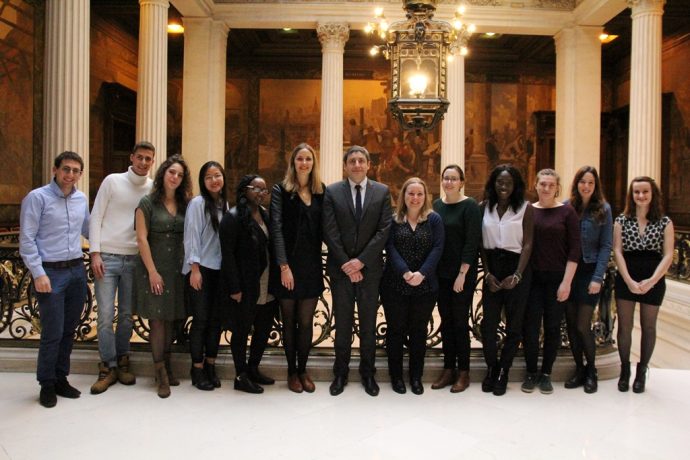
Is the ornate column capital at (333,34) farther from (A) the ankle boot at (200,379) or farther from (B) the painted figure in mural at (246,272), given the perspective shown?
(A) the ankle boot at (200,379)

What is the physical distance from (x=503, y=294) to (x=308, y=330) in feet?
5.48

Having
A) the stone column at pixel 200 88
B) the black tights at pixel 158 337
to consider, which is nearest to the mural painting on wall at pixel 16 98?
the stone column at pixel 200 88

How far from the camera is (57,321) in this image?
4.07m

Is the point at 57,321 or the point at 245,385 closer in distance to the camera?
the point at 57,321

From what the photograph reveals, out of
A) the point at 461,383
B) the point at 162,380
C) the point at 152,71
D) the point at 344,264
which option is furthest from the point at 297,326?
the point at 152,71

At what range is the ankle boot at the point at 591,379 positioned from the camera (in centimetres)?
452

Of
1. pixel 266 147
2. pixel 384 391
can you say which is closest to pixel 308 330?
pixel 384 391

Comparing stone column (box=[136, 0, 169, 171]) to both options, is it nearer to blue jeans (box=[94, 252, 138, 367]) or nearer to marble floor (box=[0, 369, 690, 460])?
blue jeans (box=[94, 252, 138, 367])

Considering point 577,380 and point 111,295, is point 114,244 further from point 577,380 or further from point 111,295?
point 577,380

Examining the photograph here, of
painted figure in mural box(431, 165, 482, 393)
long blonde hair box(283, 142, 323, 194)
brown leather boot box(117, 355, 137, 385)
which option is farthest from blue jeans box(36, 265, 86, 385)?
painted figure in mural box(431, 165, 482, 393)

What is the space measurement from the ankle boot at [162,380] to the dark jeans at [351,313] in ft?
4.62

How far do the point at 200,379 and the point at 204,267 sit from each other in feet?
3.14

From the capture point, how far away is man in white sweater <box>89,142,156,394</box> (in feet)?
14.3

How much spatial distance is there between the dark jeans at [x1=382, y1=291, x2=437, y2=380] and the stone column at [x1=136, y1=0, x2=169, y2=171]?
810 centimetres
